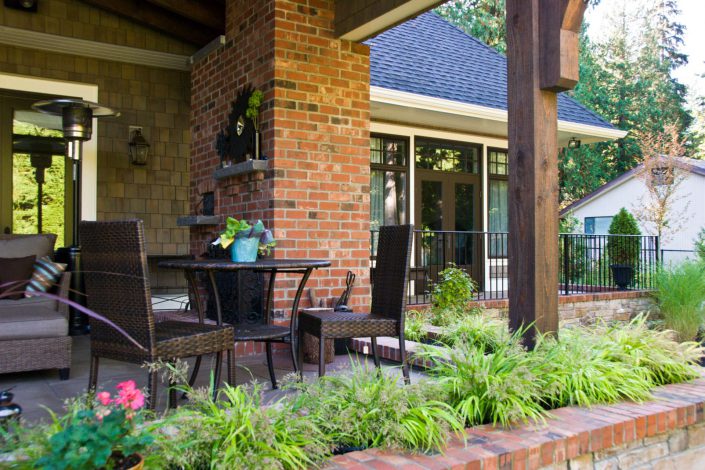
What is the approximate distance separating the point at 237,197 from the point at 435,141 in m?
4.85

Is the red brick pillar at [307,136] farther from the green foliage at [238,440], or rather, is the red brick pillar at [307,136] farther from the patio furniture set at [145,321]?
the green foliage at [238,440]

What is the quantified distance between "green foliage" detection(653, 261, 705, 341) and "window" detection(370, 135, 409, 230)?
12.4 feet

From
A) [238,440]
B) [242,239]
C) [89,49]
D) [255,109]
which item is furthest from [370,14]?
[89,49]

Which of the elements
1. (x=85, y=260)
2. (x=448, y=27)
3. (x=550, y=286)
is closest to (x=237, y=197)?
(x=85, y=260)

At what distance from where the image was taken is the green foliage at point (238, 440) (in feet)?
5.92

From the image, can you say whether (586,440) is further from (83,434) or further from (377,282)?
(83,434)

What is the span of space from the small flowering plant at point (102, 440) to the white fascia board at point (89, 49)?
519cm

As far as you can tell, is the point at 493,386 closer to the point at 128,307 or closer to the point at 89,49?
the point at 128,307

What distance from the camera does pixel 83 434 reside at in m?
1.50

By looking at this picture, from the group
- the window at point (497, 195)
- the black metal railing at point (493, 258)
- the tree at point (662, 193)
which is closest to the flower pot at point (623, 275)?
the black metal railing at point (493, 258)

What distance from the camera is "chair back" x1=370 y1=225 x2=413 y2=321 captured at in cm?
323

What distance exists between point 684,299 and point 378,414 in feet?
24.3

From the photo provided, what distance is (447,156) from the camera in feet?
30.8

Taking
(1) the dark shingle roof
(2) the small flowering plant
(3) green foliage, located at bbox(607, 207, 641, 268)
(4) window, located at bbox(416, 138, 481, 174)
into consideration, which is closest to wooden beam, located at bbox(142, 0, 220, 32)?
(1) the dark shingle roof
